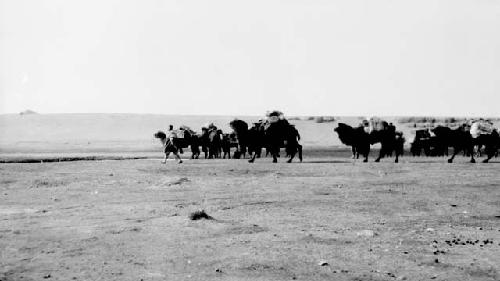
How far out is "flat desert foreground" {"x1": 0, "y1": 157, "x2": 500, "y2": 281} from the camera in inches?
277

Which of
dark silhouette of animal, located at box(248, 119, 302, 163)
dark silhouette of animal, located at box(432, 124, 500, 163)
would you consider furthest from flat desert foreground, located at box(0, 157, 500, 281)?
dark silhouette of animal, located at box(432, 124, 500, 163)

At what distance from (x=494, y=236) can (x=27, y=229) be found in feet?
21.2

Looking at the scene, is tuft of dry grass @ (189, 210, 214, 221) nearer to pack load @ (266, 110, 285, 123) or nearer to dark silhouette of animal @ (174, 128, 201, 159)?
pack load @ (266, 110, 285, 123)

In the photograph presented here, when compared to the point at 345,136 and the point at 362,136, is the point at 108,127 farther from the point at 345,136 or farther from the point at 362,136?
the point at 362,136

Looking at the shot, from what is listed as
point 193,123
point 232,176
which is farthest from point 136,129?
point 232,176

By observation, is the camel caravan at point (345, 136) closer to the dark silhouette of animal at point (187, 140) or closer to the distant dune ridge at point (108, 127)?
the dark silhouette of animal at point (187, 140)

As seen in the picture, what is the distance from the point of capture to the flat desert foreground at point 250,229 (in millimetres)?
7035

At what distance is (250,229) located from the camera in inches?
367

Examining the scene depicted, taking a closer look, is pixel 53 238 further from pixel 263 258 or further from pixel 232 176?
pixel 232 176

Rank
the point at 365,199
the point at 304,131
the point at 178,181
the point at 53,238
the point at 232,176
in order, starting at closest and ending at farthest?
the point at 53,238 < the point at 365,199 < the point at 178,181 < the point at 232,176 < the point at 304,131

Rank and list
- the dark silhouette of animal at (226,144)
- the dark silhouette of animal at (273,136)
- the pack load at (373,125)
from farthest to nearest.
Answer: the dark silhouette of animal at (226,144), the pack load at (373,125), the dark silhouette of animal at (273,136)

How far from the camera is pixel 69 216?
34.4 feet

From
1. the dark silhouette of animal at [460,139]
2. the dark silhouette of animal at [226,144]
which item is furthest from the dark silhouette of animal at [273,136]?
the dark silhouette of animal at [226,144]

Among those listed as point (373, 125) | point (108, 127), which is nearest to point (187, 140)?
point (373, 125)
